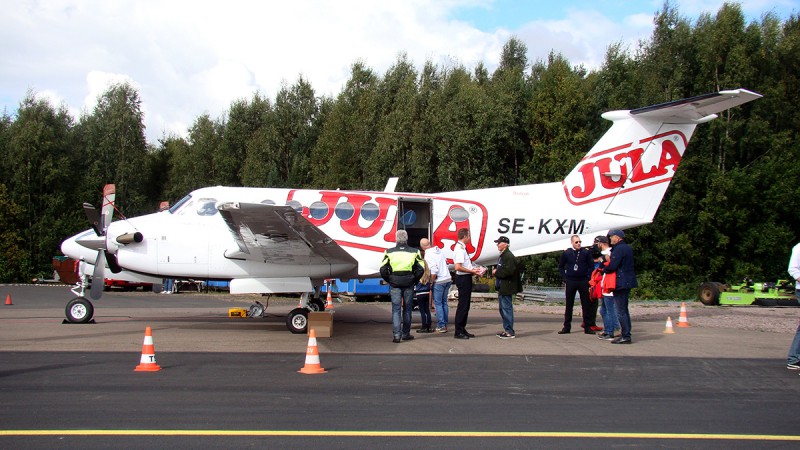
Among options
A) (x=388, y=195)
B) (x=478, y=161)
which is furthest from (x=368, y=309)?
(x=478, y=161)

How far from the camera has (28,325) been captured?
14664 mm

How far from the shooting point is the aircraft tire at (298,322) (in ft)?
45.8

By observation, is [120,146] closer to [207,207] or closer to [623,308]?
[207,207]

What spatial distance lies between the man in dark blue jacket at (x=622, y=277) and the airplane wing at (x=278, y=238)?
5345 mm

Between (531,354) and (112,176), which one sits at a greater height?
(112,176)

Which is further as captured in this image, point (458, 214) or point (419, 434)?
point (458, 214)

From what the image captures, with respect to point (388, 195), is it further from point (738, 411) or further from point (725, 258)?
point (725, 258)

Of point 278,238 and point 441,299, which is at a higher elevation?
point 278,238

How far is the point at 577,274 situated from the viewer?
546 inches

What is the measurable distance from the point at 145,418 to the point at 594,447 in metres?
4.26

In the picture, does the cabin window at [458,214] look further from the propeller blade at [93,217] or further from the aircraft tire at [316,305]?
the propeller blade at [93,217]

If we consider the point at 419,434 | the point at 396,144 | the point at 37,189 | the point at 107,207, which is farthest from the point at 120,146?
the point at 419,434

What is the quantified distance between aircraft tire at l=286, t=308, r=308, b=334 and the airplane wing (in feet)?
3.52

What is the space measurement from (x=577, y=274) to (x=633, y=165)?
11.8 ft
